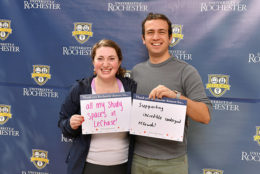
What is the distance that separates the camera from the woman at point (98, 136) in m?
1.17

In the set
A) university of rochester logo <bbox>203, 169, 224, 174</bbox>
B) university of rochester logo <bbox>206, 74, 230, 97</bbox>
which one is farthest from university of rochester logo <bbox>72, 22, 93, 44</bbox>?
university of rochester logo <bbox>203, 169, 224, 174</bbox>

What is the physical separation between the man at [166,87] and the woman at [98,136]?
98 millimetres

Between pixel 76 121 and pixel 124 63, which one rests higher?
pixel 124 63

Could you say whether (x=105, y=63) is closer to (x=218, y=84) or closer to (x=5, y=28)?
(x=218, y=84)

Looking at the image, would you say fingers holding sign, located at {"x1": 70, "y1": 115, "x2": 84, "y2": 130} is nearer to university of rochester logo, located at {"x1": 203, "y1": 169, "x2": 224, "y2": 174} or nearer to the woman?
the woman

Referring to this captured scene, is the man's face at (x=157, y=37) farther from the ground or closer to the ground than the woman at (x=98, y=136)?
farther from the ground

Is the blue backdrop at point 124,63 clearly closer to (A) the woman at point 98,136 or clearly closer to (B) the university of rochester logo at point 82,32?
(B) the university of rochester logo at point 82,32

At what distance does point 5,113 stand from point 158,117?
150 cm

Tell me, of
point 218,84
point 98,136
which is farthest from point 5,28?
point 218,84

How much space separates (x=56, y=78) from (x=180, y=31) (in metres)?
1.08

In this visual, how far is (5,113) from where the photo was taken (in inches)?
77.1

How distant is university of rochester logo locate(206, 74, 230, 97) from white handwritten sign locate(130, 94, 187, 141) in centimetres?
64

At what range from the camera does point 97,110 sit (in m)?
1.18

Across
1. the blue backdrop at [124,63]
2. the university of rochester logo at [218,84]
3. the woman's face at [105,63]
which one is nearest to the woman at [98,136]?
the woman's face at [105,63]
